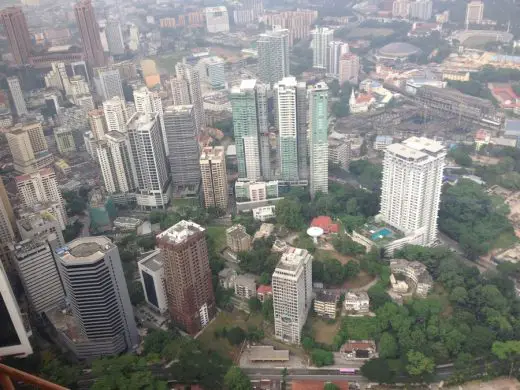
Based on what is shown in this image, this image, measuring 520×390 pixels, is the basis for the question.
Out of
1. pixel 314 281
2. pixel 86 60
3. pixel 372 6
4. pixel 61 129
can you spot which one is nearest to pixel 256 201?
pixel 314 281

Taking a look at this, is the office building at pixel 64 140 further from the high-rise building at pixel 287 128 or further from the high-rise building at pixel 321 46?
the high-rise building at pixel 321 46

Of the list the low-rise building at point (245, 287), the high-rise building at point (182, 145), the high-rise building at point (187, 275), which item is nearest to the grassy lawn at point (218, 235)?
the low-rise building at point (245, 287)

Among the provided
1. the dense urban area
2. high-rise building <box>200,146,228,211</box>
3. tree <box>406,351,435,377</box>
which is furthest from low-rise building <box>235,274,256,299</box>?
high-rise building <box>200,146,228,211</box>

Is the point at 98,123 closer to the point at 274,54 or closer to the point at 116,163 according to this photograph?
the point at 116,163

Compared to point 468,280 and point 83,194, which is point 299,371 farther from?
point 83,194

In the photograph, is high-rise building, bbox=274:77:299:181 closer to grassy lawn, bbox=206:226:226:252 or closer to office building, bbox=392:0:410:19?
grassy lawn, bbox=206:226:226:252
